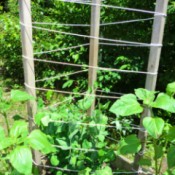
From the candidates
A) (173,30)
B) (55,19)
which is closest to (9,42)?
(55,19)

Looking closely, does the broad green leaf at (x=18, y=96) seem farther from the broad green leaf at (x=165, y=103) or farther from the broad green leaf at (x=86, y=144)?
the broad green leaf at (x=165, y=103)

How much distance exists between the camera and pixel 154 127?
141cm

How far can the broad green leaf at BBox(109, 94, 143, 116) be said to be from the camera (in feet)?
4.71

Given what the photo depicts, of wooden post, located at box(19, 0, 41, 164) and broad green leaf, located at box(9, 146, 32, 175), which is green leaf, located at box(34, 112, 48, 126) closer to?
wooden post, located at box(19, 0, 41, 164)

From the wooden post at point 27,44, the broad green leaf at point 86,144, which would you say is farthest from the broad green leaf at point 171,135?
the wooden post at point 27,44

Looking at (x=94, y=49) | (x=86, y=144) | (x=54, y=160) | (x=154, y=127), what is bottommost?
(x=54, y=160)

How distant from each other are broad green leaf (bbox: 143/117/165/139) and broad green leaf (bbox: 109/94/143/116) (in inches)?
2.8

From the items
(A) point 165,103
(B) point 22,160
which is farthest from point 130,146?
(B) point 22,160

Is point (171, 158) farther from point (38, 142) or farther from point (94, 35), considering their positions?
point (94, 35)

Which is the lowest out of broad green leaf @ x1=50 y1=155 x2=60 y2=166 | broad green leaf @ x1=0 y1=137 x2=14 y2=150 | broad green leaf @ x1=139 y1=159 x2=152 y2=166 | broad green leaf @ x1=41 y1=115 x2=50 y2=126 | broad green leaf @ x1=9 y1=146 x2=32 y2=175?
broad green leaf @ x1=50 y1=155 x2=60 y2=166

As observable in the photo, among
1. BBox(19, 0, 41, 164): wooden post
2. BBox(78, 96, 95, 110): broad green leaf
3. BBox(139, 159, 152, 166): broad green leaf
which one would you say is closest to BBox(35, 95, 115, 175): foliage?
BBox(78, 96, 95, 110): broad green leaf

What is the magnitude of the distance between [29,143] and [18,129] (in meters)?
0.11

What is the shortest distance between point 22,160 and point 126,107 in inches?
21.9

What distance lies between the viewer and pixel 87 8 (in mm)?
3557
